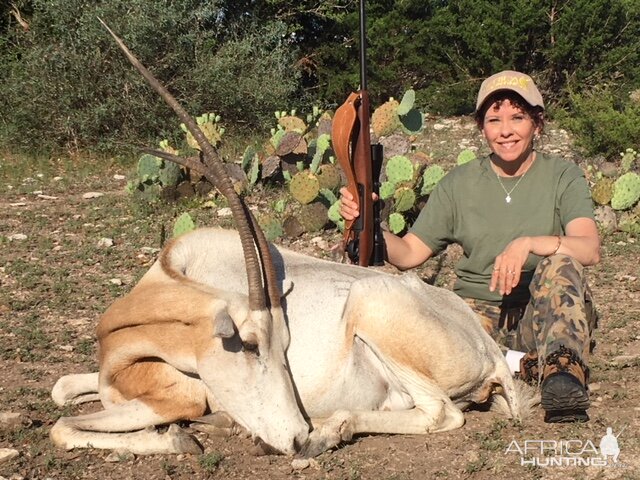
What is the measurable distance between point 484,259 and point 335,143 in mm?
1004

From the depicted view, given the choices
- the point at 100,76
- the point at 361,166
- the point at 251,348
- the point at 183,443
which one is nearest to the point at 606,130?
the point at 100,76

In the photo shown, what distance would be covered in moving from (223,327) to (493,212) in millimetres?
1827

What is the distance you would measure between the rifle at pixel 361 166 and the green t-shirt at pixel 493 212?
1.12 feet

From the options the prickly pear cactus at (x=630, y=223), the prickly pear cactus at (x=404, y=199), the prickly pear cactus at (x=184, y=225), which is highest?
the prickly pear cactus at (x=404, y=199)

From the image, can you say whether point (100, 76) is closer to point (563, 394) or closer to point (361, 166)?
point (361, 166)

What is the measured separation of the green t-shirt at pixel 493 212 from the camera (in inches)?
174

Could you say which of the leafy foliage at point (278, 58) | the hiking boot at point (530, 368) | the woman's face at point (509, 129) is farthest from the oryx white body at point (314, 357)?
the leafy foliage at point (278, 58)

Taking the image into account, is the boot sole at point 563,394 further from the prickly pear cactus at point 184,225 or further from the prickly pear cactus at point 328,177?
the prickly pear cactus at point 328,177

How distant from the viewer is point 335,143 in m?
4.53

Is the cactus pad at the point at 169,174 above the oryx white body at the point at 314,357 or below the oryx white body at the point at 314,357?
above

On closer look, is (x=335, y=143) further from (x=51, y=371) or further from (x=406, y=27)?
(x=406, y=27)

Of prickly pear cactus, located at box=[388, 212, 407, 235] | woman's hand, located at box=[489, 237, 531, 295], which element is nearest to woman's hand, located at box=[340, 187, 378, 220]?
woman's hand, located at box=[489, 237, 531, 295]

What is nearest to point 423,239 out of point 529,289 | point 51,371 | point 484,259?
point 484,259

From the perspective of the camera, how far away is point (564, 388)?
12.3ft
